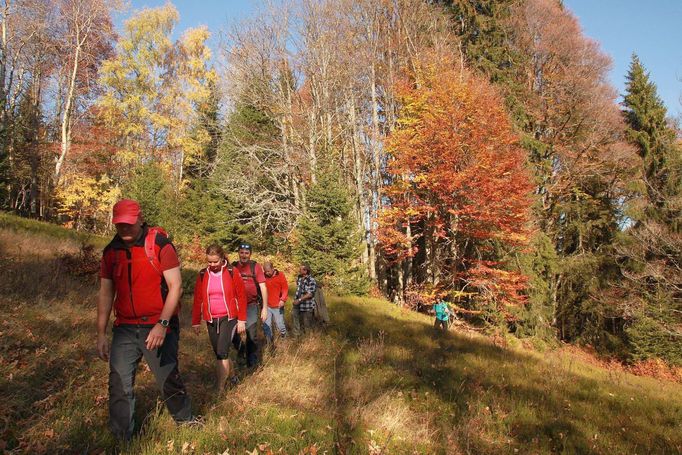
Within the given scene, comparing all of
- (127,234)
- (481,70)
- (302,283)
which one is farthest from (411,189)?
(127,234)

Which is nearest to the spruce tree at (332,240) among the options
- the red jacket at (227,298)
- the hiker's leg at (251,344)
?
the hiker's leg at (251,344)

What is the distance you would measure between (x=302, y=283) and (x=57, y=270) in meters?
6.18

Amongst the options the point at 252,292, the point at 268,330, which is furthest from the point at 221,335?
the point at 268,330

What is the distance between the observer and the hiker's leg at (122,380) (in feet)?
10.4

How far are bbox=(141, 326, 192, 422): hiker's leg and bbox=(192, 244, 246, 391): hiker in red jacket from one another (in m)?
1.33

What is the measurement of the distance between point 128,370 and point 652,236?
2275 cm

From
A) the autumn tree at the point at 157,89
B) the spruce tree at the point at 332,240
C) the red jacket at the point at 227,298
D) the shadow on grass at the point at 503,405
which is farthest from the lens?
the autumn tree at the point at 157,89

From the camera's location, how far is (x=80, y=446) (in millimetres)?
3281

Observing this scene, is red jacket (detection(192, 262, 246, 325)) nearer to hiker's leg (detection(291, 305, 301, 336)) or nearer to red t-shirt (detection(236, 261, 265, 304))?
red t-shirt (detection(236, 261, 265, 304))

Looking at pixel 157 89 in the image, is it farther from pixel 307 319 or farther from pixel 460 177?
pixel 307 319

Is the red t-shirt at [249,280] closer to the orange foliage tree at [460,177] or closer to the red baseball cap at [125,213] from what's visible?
the red baseball cap at [125,213]

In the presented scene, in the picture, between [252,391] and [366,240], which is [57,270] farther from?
[366,240]

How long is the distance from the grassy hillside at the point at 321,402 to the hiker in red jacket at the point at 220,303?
2.05 feet

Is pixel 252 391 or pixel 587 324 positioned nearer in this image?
pixel 252 391
